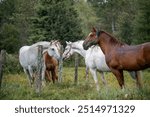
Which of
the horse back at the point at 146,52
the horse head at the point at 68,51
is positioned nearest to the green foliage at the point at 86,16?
the horse head at the point at 68,51

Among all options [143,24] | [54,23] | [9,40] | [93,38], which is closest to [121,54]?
[93,38]

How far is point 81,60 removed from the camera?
31.8 meters

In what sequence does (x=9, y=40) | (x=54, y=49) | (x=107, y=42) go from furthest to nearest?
(x=9, y=40)
(x=54, y=49)
(x=107, y=42)

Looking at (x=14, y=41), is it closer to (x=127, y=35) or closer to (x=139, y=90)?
(x=127, y=35)

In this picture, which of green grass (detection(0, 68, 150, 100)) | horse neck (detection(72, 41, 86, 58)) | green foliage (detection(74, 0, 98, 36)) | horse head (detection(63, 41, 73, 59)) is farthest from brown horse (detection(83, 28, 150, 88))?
green foliage (detection(74, 0, 98, 36))

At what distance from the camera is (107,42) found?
1102 centimetres

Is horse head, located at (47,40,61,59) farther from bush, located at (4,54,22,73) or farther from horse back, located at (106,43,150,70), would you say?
bush, located at (4,54,22,73)

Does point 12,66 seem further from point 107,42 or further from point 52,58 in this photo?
point 107,42

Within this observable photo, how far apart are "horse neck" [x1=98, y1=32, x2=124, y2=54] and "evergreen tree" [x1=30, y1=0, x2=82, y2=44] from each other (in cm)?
1796

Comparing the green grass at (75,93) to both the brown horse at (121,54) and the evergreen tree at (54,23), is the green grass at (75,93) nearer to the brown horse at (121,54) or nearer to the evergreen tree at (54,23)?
the brown horse at (121,54)

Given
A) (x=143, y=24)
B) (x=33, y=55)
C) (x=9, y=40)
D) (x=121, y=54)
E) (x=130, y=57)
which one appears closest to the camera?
(x=130, y=57)

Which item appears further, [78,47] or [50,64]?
[50,64]

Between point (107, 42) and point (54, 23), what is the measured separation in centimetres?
1970

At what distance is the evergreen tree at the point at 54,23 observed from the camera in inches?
1160
